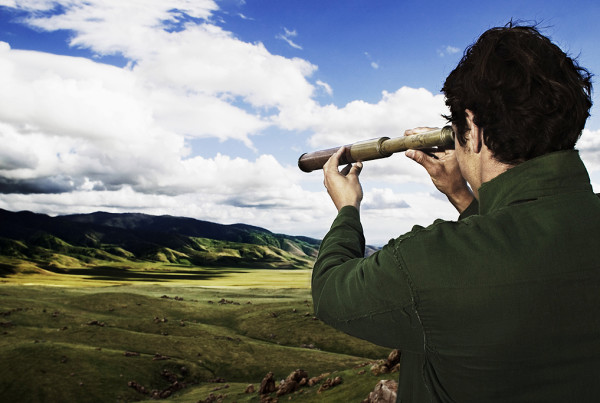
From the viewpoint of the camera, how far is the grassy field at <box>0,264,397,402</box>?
24.6 m

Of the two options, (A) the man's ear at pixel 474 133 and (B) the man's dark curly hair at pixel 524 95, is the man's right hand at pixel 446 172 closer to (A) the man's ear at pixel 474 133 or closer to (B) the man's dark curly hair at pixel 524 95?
(A) the man's ear at pixel 474 133

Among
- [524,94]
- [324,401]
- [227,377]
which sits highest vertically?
[524,94]

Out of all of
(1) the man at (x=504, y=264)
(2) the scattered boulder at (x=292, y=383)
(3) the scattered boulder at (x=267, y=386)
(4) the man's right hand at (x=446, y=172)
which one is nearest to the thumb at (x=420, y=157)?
(4) the man's right hand at (x=446, y=172)

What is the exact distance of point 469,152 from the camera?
7.92 ft

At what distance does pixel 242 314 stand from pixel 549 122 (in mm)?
54760

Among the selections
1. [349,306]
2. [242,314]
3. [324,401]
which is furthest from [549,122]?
[242,314]

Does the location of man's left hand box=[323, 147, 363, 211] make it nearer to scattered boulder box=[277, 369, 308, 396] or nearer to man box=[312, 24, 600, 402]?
man box=[312, 24, 600, 402]

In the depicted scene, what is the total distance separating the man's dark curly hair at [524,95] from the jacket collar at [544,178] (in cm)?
13

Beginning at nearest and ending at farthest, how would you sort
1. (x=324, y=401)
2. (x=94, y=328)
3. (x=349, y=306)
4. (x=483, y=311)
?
(x=483, y=311)
(x=349, y=306)
(x=324, y=401)
(x=94, y=328)

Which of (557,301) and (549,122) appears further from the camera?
(549,122)

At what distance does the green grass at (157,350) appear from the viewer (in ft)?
81.6

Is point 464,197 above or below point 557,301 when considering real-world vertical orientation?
above

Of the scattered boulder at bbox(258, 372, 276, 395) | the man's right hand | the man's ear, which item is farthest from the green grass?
the man's ear

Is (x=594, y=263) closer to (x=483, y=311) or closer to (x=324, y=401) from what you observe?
(x=483, y=311)
